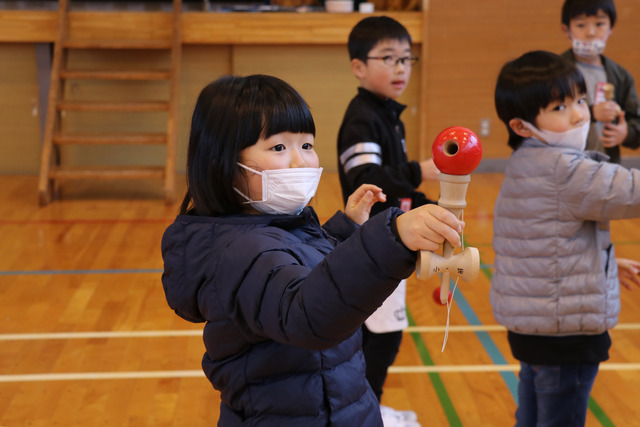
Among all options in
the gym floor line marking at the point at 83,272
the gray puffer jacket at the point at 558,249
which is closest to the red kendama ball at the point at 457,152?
the gray puffer jacket at the point at 558,249

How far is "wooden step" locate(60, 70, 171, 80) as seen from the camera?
5.59 metres

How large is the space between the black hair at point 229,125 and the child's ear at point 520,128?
2.70 ft

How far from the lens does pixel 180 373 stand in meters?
2.83

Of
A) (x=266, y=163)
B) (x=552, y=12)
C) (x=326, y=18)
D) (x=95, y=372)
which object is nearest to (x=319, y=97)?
(x=326, y=18)

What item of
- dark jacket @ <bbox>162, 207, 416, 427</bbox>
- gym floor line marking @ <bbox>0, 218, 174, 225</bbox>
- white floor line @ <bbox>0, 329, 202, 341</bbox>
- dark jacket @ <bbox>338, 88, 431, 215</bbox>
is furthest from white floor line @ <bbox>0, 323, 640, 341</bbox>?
dark jacket @ <bbox>162, 207, 416, 427</bbox>

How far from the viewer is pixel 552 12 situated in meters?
6.05

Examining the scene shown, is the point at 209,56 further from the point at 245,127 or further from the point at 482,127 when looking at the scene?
the point at 245,127

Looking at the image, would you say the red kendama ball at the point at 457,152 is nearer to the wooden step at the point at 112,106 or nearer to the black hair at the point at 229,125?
the black hair at the point at 229,125

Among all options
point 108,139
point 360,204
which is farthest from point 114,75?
point 360,204

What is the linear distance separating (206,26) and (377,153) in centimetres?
390

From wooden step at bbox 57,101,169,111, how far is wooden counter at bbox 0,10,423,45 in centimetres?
58

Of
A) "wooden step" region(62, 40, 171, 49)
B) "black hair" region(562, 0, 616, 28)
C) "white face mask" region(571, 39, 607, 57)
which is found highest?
"black hair" region(562, 0, 616, 28)

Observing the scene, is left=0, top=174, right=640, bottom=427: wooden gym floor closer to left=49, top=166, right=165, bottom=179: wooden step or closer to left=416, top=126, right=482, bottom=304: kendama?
left=49, top=166, right=165, bottom=179: wooden step

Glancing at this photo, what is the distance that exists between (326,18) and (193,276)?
4.94m
